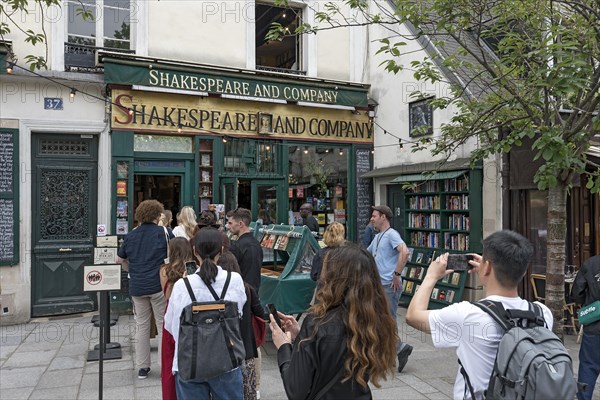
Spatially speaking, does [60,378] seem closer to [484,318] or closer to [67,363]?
[67,363]

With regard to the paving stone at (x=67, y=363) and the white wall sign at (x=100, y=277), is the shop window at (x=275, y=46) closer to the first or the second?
the white wall sign at (x=100, y=277)

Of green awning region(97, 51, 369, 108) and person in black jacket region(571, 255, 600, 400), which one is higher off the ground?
green awning region(97, 51, 369, 108)

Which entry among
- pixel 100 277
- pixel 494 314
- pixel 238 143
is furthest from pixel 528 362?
pixel 238 143

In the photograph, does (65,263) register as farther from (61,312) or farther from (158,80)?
(158,80)

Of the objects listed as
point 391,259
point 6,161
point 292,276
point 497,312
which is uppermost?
point 6,161

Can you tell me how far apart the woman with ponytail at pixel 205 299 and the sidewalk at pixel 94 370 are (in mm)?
1797

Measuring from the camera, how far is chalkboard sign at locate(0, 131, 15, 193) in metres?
7.90

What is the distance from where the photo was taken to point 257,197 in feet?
33.2

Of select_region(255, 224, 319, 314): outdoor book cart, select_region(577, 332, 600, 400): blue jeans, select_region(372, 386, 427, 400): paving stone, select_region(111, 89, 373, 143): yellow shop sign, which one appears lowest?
select_region(372, 386, 427, 400): paving stone

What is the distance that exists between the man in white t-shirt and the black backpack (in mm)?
1296

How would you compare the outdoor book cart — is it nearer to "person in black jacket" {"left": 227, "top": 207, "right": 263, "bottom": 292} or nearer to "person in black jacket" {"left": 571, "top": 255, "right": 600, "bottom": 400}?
"person in black jacket" {"left": 227, "top": 207, "right": 263, "bottom": 292}

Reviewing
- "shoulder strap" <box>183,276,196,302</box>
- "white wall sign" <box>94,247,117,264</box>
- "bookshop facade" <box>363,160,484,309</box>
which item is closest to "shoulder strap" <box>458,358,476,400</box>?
"shoulder strap" <box>183,276,196,302</box>

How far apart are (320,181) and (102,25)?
5.32m

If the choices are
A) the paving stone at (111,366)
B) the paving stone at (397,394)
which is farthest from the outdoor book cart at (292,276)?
the paving stone at (111,366)
